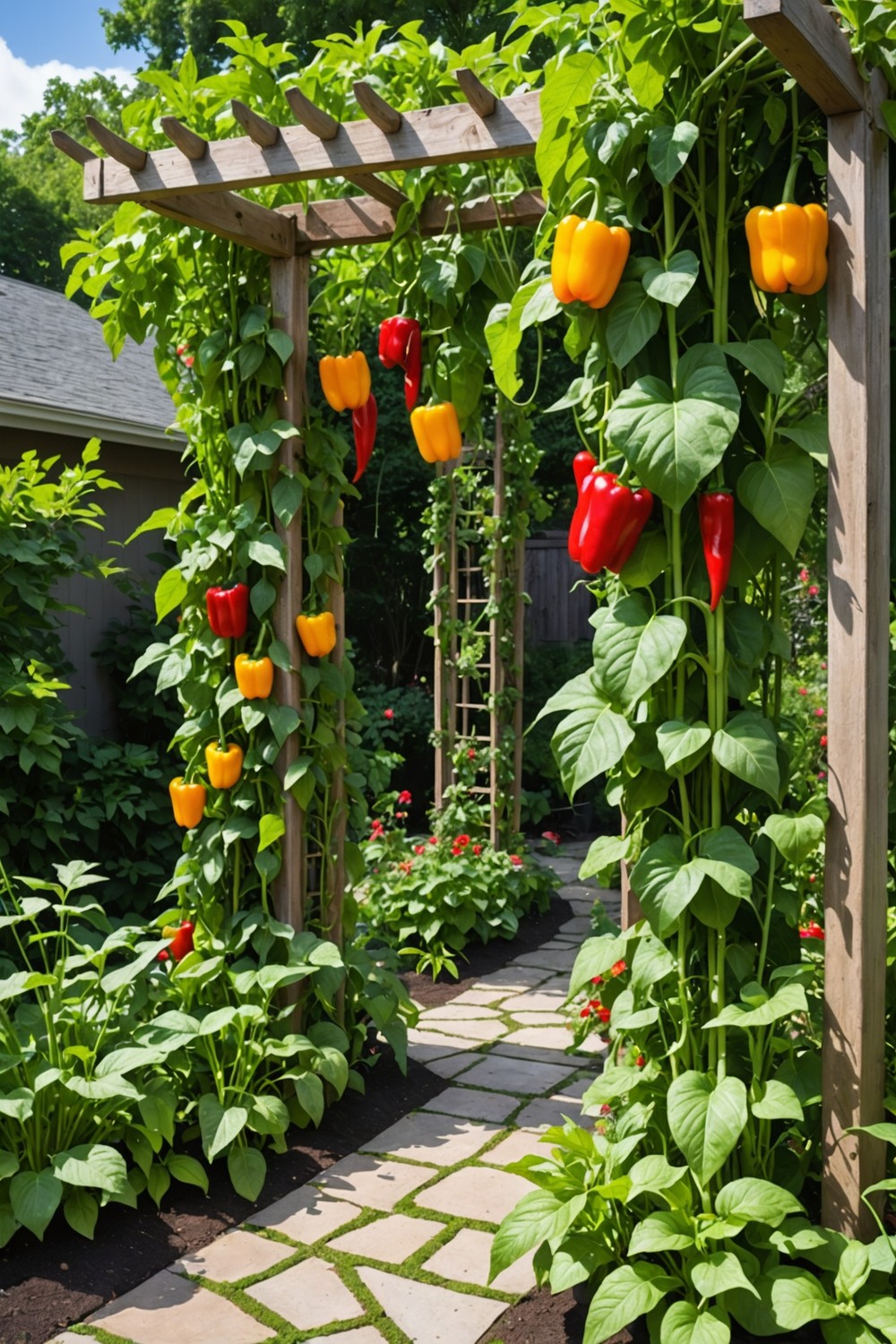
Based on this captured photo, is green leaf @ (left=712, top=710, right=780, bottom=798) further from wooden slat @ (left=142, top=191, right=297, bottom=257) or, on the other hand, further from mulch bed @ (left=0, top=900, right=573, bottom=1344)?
wooden slat @ (left=142, top=191, right=297, bottom=257)

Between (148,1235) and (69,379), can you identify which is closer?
(148,1235)

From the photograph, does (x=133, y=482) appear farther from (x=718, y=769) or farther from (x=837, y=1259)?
(x=837, y=1259)

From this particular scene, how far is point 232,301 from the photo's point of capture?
3.33m

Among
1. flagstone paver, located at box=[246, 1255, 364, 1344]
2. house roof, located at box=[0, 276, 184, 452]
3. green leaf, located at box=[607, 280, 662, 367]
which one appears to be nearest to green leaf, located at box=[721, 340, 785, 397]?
green leaf, located at box=[607, 280, 662, 367]

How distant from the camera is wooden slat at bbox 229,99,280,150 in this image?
2611 mm

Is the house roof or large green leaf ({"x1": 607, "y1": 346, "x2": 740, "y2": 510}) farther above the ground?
the house roof

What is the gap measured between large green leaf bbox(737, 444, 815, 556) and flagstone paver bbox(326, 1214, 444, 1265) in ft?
5.63

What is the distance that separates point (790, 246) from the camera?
79.7 inches

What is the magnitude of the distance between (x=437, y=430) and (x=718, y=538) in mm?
1121

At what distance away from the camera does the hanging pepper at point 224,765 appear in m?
3.33

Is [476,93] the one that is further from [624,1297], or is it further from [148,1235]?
[148,1235]

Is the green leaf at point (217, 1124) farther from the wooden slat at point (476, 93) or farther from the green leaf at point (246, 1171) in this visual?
the wooden slat at point (476, 93)

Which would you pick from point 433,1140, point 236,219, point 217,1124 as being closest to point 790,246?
point 236,219

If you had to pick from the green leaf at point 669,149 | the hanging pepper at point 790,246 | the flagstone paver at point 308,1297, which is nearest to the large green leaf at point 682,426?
the hanging pepper at point 790,246
